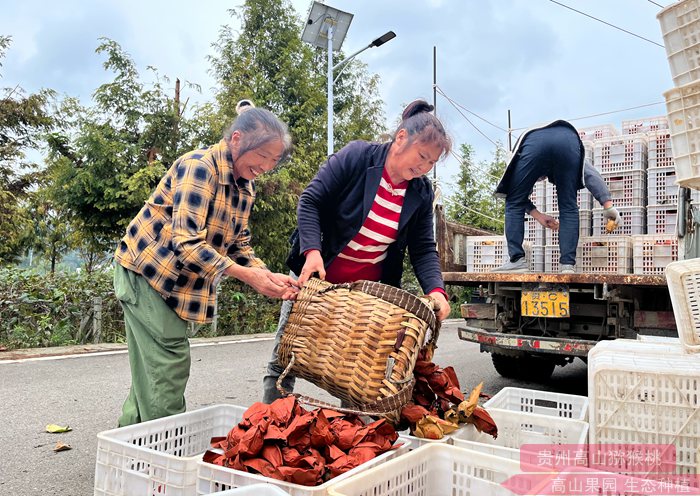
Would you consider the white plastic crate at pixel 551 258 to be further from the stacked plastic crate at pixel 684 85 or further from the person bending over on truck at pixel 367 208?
the stacked plastic crate at pixel 684 85

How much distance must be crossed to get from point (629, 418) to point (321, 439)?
1.23 meters

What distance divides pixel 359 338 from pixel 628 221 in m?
4.52

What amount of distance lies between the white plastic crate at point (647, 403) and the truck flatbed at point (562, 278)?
2151 millimetres

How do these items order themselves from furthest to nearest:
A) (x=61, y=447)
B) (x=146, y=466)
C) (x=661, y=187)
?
(x=661, y=187) → (x=61, y=447) → (x=146, y=466)

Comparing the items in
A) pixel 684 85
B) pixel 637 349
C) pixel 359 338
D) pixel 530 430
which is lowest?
pixel 530 430

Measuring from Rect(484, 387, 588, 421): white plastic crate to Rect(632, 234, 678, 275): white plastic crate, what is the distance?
2.15 meters

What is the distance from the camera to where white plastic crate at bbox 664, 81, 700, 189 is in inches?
90.4

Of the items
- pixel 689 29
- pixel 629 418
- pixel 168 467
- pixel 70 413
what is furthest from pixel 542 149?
pixel 70 413

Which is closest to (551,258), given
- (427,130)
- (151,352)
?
(427,130)

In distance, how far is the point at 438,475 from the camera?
1.88 meters

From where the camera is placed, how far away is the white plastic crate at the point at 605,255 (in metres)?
4.93

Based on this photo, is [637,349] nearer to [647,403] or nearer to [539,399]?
[647,403]

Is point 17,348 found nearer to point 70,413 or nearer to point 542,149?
point 70,413

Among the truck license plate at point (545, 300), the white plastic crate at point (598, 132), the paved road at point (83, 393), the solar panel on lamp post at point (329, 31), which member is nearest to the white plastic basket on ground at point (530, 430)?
the paved road at point (83, 393)
